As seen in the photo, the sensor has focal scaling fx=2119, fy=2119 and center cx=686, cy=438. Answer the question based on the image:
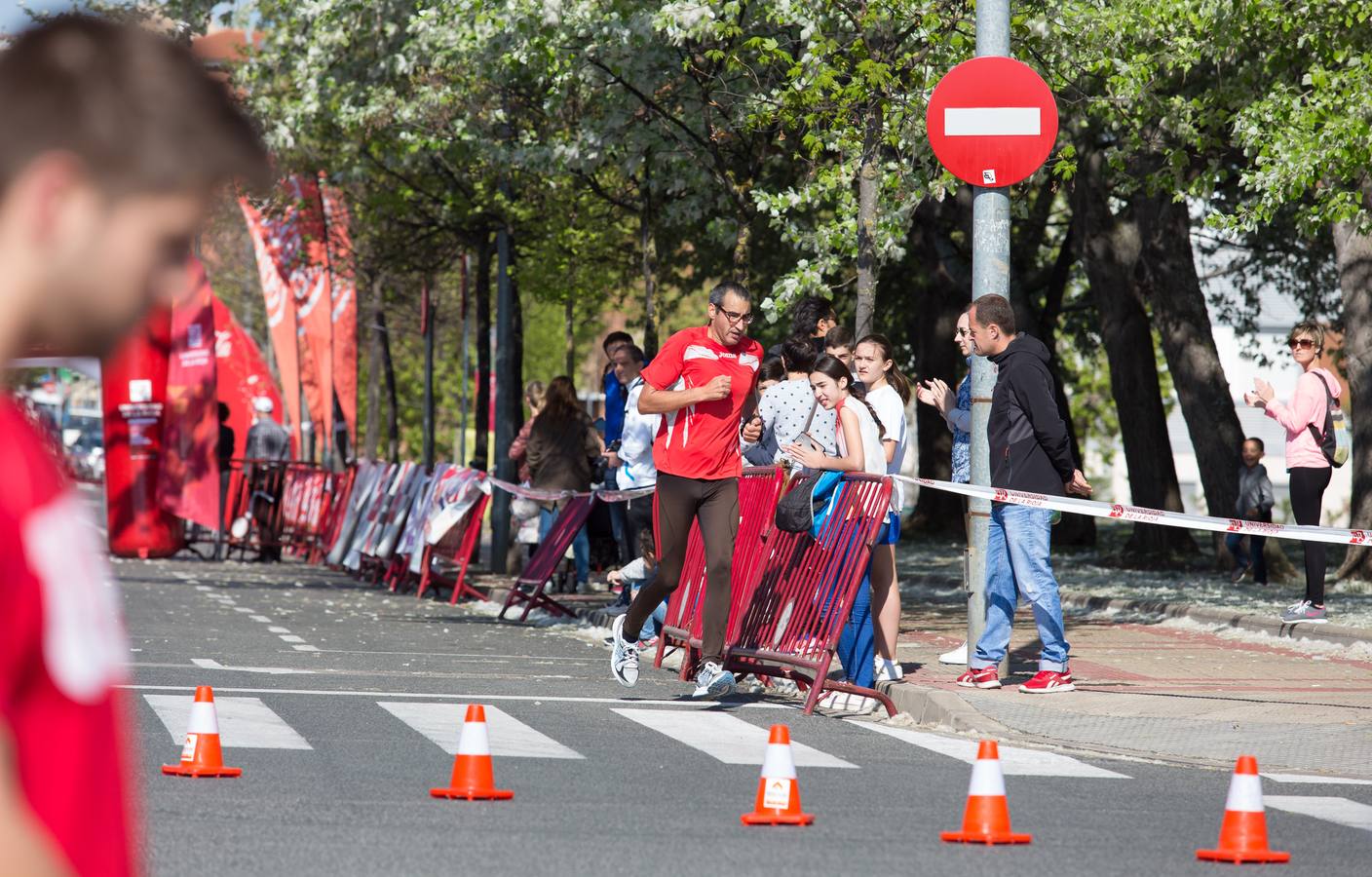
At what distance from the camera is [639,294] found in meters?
37.7

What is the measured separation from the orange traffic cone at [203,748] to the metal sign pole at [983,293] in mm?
5030

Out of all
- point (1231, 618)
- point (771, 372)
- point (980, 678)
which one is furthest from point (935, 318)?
point (980, 678)

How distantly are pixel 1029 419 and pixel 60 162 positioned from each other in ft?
31.6

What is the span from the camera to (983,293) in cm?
1152

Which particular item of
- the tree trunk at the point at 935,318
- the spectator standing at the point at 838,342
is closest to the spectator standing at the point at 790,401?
the spectator standing at the point at 838,342

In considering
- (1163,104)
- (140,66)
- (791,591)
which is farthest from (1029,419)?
(140,66)

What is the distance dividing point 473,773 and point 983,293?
522 cm

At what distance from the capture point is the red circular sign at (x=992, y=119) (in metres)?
11.4

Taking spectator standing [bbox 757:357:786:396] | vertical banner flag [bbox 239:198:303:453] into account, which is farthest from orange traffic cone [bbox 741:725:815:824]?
vertical banner flag [bbox 239:198:303:453]

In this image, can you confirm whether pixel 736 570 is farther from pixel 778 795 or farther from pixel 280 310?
pixel 280 310

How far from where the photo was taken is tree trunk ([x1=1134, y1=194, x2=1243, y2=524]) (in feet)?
77.7

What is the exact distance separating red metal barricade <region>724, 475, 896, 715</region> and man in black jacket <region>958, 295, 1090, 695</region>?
2.83 feet

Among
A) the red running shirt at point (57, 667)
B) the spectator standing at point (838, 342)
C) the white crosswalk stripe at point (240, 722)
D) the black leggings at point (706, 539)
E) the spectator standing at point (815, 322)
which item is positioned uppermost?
the spectator standing at point (815, 322)

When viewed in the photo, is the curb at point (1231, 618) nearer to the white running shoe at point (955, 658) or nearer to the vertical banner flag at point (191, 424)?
the white running shoe at point (955, 658)
